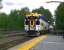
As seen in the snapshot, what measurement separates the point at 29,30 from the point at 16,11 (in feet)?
335

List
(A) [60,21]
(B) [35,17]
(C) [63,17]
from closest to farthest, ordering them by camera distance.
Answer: (B) [35,17] → (C) [63,17] → (A) [60,21]

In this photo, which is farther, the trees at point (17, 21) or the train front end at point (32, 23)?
the trees at point (17, 21)

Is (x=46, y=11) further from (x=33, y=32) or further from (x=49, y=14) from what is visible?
(x=33, y=32)

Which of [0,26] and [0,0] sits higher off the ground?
[0,0]

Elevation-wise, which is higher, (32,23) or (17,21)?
(32,23)

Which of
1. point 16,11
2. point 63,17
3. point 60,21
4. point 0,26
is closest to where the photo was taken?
point 0,26

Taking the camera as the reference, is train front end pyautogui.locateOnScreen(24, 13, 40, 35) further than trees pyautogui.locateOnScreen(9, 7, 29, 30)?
No

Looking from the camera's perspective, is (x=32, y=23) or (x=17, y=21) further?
(x=17, y=21)

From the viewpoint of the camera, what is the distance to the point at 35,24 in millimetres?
49688

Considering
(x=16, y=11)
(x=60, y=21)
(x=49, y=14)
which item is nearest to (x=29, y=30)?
(x=60, y=21)

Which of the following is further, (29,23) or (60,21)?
(60,21)

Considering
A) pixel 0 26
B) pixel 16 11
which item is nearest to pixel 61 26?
pixel 0 26

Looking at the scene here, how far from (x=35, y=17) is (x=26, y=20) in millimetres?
2092

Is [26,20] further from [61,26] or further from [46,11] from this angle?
[46,11]
